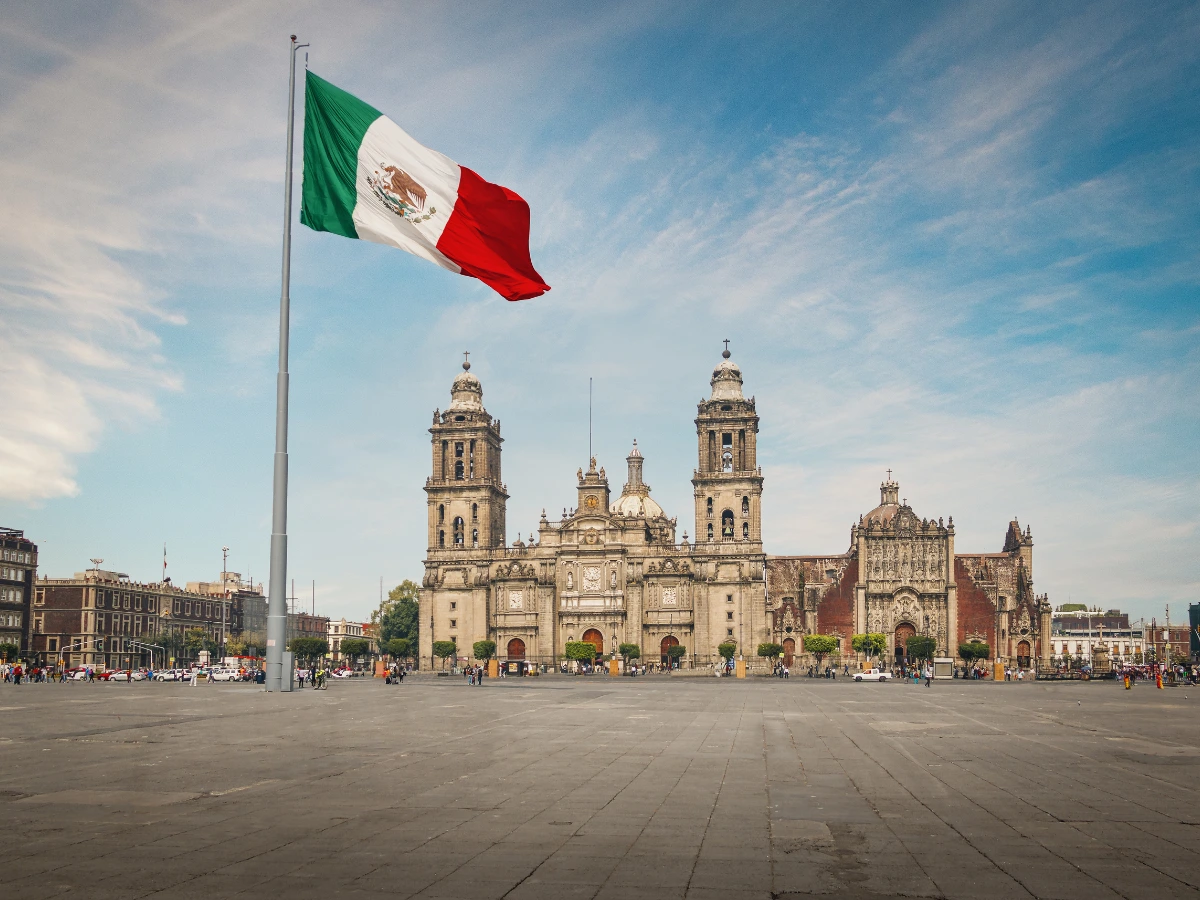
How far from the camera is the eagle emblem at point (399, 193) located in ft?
50.1

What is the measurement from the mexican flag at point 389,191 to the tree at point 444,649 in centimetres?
9004

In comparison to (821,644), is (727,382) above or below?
above

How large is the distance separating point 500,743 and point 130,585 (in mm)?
111961

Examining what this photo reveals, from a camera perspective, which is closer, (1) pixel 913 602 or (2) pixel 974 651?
(2) pixel 974 651

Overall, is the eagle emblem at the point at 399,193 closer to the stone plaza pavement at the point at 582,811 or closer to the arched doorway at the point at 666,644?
the stone plaza pavement at the point at 582,811

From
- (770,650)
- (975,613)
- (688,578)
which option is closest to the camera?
(770,650)

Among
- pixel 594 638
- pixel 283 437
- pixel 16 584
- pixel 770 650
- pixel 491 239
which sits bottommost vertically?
pixel 770 650

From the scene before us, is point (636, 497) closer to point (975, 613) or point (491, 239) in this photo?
point (975, 613)

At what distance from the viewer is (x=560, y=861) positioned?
9.80 metres

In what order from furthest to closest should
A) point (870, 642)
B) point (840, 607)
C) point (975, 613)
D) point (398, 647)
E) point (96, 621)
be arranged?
point (96, 621) < point (840, 607) < point (398, 647) < point (975, 613) < point (870, 642)

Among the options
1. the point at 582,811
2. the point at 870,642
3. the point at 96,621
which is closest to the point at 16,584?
the point at 96,621

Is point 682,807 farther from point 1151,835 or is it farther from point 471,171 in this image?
point 471,171

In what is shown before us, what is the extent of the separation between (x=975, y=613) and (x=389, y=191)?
100088 millimetres

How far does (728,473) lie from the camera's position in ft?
341
